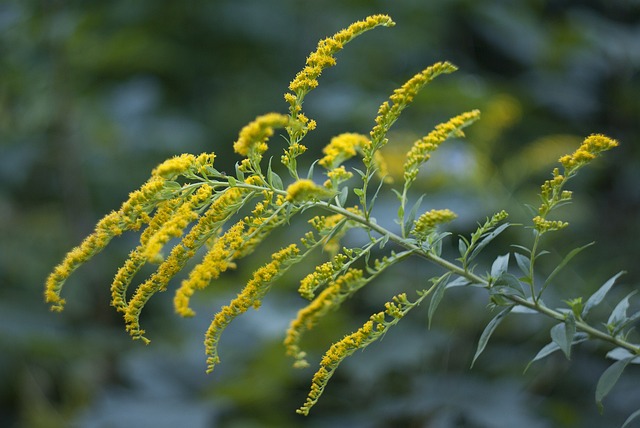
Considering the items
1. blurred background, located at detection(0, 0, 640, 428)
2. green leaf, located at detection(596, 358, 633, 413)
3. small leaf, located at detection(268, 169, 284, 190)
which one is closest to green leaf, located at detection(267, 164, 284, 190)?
small leaf, located at detection(268, 169, 284, 190)

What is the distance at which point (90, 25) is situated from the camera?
4016mm

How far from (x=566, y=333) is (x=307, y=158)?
2.98 meters

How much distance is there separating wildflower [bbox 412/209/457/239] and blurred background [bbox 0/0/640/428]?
1.70m

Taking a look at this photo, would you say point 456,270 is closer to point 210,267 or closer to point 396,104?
point 396,104

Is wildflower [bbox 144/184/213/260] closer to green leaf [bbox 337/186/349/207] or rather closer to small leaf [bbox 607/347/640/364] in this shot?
green leaf [bbox 337/186/349/207]

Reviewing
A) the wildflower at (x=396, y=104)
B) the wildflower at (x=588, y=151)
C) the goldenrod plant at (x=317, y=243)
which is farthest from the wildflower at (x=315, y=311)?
the wildflower at (x=588, y=151)

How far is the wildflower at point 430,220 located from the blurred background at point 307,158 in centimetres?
170

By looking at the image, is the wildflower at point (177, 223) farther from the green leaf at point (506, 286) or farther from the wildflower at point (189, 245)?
the green leaf at point (506, 286)

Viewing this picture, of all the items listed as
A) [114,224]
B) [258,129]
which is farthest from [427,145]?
[114,224]

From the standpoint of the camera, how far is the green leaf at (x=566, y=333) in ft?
3.79

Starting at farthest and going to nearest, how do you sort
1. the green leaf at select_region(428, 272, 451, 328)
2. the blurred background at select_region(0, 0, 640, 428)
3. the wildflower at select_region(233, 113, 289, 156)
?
the blurred background at select_region(0, 0, 640, 428) → the green leaf at select_region(428, 272, 451, 328) → the wildflower at select_region(233, 113, 289, 156)

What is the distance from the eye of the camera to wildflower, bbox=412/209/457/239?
1.16 metres

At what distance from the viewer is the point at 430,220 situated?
1.17 m

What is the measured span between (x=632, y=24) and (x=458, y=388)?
2.27 meters
